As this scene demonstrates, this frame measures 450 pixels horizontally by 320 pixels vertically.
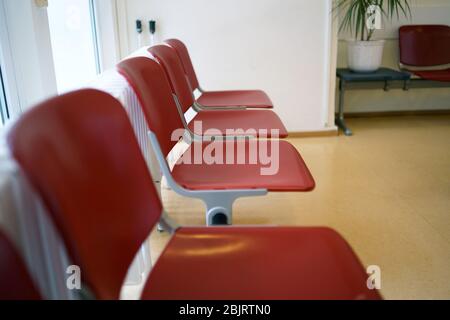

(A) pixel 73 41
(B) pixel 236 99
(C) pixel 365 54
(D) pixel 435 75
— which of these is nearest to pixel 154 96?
(B) pixel 236 99

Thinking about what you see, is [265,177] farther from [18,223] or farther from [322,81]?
[322,81]

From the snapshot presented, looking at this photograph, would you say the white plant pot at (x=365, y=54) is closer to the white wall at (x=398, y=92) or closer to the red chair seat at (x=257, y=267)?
the white wall at (x=398, y=92)

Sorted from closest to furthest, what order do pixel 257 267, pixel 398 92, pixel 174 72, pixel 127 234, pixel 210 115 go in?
pixel 127 234
pixel 257 267
pixel 174 72
pixel 210 115
pixel 398 92

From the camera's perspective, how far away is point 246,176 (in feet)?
5.30

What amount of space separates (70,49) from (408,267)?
226 cm

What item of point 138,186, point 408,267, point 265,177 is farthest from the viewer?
point 408,267

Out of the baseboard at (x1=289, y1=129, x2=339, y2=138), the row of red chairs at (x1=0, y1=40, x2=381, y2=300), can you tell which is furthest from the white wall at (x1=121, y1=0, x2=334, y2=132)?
the row of red chairs at (x1=0, y1=40, x2=381, y2=300)

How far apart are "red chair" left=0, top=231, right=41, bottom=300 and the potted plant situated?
3621mm

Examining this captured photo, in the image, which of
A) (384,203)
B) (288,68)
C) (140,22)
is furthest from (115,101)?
(288,68)

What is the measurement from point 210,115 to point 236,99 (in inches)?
16.0

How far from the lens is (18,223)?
78 cm

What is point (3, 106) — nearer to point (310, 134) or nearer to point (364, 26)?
point (310, 134)

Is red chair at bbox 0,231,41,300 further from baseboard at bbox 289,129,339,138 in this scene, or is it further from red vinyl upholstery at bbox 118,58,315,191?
baseboard at bbox 289,129,339,138

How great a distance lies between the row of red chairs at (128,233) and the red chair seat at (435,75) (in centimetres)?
338
